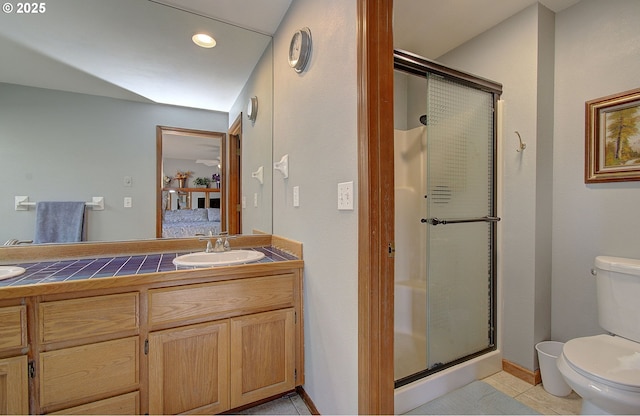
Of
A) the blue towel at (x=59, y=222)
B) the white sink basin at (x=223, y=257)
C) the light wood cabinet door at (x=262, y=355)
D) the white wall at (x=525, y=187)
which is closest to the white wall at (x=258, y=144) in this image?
the white sink basin at (x=223, y=257)

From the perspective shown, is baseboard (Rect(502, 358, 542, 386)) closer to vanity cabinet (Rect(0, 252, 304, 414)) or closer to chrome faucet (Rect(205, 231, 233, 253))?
vanity cabinet (Rect(0, 252, 304, 414))

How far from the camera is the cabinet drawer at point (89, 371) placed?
1.04 metres

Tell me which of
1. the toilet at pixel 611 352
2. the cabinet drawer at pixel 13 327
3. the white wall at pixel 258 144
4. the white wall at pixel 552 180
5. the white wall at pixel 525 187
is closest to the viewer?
the cabinet drawer at pixel 13 327

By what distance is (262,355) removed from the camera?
4.64ft

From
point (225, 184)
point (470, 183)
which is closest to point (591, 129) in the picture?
point (470, 183)

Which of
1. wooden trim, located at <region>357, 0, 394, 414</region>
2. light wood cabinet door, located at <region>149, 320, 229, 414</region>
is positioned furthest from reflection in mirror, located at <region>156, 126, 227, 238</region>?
wooden trim, located at <region>357, 0, 394, 414</region>

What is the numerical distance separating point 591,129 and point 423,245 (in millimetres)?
1287

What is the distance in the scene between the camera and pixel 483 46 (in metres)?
1.97

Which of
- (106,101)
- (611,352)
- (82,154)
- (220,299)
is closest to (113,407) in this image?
(220,299)

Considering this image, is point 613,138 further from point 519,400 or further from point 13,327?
point 13,327

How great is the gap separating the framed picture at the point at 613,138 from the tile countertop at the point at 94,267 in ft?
6.23

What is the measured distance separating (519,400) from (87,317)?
7.50ft

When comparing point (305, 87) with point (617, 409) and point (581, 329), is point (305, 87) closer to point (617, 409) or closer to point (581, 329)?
point (617, 409)

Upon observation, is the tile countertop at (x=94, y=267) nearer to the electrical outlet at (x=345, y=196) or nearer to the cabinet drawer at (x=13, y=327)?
the cabinet drawer at (x=13, y=327)
